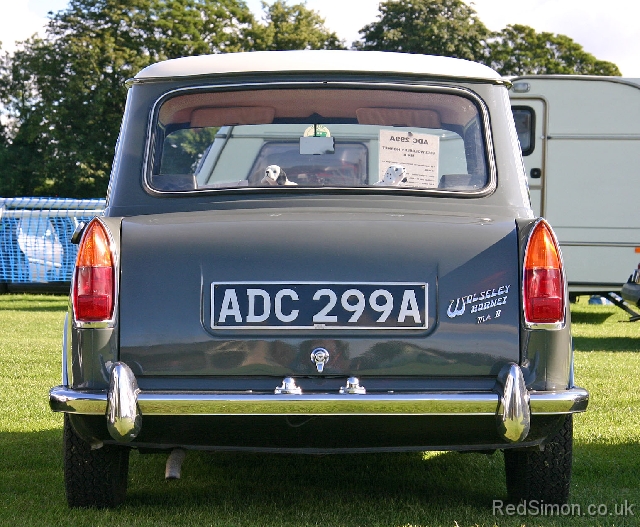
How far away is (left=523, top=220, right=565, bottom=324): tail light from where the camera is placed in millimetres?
3592

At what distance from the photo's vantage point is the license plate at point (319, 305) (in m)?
3.55

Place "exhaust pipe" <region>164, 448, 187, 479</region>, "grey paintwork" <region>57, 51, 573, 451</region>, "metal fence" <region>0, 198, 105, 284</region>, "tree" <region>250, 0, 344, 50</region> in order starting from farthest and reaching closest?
1. "tree" <region>250, 0, 344, 50</region>
2. "metal fence" <region>0, 198, 105, 284</region>
3. "exhaust pipe" <region>164, 448, 187, 479</region>
4. "grey paintwork" <region>57, 51, 573, 451</region>

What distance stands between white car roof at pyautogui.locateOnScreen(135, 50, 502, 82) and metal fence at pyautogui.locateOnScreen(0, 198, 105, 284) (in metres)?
15.8

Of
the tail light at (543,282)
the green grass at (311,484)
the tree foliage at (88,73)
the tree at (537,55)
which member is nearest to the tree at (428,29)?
the tree at (537,55)

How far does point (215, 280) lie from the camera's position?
11.8ft

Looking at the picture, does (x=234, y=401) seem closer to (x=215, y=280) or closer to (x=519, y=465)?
(x=215, y=280)

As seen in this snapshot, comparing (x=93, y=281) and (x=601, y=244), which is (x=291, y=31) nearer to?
(x=601, y=244)

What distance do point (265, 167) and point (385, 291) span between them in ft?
3.96

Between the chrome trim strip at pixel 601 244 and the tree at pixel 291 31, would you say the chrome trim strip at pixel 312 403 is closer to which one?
the chrome trim strip at pixel 601 244

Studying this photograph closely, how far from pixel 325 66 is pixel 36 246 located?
54.0 ft

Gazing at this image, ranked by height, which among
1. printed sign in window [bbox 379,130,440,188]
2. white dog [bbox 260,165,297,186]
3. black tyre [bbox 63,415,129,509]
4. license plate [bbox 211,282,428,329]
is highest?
printed sign in window [bbox 379,130,440,188]

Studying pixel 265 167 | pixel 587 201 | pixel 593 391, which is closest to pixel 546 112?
pixel 587 201

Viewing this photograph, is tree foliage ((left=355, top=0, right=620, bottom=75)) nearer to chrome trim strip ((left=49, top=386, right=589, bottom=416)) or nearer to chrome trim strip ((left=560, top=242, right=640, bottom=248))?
chrome trim strip ((left=560, top=242, right=640, bottom=248))

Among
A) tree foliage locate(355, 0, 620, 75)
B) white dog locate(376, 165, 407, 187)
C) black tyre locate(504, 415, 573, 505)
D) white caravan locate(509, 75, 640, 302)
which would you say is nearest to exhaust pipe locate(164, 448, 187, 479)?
black tyre locate(504, 415, 573, 505)
